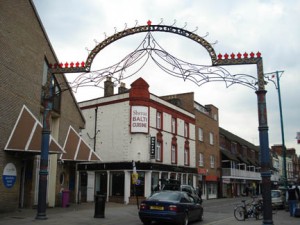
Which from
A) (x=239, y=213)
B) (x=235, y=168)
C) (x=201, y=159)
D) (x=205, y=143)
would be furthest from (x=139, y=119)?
(x=235, y=168)

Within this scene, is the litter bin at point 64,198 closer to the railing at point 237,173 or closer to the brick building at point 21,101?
the brick building at point 21,101

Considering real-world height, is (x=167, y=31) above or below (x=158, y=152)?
above

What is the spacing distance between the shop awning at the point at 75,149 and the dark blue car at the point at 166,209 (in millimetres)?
8863

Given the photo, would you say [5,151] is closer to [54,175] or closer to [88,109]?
[54,175]

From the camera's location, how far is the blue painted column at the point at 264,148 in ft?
42.4

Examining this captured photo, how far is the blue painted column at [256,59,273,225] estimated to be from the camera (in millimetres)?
12914

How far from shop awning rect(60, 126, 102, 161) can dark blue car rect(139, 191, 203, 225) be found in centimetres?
886

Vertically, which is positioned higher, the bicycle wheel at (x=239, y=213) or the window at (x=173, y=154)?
the window at (x=173, y=154)

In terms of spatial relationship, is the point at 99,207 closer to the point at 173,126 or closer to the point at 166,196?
the point at 166,196

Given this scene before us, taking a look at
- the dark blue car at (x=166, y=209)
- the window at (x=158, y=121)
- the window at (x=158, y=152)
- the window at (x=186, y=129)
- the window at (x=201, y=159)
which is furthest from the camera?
the window at (x=201, y=159)

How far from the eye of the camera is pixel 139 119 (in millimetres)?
32969

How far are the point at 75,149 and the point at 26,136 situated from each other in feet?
19.5

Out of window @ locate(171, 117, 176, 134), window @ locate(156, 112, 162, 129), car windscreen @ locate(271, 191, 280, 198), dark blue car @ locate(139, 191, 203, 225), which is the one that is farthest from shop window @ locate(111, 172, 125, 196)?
dark blue car @ locate(139, 191, 203, 225)

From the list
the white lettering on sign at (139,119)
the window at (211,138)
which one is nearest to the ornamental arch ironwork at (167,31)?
the white lettering on sign at (139,119)
